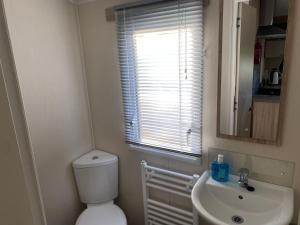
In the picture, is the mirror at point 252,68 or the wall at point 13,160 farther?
the mirror at point 252,68

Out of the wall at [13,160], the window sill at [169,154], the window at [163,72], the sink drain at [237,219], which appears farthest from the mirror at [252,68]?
the wall at [13,160]

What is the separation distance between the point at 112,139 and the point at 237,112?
105 centimetres

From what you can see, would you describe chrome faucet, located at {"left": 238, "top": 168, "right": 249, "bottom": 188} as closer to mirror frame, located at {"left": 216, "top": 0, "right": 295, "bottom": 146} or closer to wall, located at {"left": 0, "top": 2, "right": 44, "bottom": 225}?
mirror frame, located at {"left": 216, "top": 0, "right": 295, "bottom": 146}

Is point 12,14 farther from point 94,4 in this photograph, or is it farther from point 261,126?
point 261,126

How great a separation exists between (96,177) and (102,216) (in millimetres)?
299

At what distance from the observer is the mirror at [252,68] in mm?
1146

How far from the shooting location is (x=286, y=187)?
1271 mm

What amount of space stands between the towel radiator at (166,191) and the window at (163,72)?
20cm

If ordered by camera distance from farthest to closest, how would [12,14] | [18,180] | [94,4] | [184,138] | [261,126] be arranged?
[94,4] < [184,138] < [12,14] < [261,126] < [18,180]

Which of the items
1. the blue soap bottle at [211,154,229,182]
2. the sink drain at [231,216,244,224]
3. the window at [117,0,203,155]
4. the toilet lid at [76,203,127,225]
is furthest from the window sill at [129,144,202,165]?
the toilet lid at [76,203,127,225]

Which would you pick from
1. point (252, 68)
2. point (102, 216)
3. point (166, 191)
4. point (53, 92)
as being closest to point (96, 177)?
point (102, 216)

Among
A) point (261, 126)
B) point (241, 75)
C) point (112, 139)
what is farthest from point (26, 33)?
point (261, 126)

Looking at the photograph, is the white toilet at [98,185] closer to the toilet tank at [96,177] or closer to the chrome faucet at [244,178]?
the toilet tank at [96,177]

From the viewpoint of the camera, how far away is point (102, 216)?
1.76 meters
